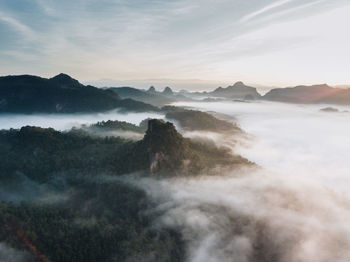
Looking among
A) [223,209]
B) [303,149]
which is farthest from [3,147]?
[303,149]

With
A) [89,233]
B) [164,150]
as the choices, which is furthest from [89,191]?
[164,150]

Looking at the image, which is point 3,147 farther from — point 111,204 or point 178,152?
point 178,152

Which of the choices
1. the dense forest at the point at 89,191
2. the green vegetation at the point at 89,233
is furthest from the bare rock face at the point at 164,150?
the green vegetation at the point at 89,233

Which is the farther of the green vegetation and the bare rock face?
the bare rock face

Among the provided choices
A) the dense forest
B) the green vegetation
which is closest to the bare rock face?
the dense forest

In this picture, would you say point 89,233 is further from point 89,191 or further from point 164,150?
point 164,150

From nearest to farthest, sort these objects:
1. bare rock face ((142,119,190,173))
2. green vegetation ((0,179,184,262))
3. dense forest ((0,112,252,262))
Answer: green vegetation ((0,179,184,262)), dense forest ((0,112,252,262)), bare rock face ((142,119,190,173))

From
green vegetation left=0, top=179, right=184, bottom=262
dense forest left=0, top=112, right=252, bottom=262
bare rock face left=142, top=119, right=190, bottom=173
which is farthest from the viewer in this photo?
bare rock face left=142, top=119, right=190, bottom=173

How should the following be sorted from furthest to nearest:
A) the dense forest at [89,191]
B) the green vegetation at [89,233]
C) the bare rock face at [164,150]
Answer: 1. the bare rock face at [164,150]
2. the dense forest at [89,191]
3. the green vegetation at [89,233]

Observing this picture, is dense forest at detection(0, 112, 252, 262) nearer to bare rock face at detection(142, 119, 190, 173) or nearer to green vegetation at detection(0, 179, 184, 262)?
green vegetation at detection(0, 179, 184, 262)

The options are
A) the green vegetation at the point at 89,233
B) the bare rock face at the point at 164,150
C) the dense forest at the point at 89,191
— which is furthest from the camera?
the bare rock face at the point at 164,150

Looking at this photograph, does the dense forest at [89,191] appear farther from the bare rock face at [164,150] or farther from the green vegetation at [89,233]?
the bare rock face at [164,150]
